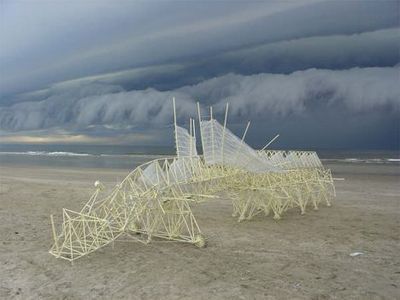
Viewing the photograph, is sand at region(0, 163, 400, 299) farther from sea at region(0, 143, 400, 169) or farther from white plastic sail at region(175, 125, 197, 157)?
sea at region(0, 143, 400, 169)

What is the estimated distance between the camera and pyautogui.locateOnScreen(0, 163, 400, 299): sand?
8312 millimetres

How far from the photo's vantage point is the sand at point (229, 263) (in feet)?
27.3

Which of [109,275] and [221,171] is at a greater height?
[221,171]

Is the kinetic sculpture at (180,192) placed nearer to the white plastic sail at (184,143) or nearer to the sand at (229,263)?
the white plastic sail at (184,143)

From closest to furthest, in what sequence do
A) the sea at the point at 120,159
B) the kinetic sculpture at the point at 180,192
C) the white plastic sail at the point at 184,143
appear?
the kinetic sculpture at the point at 180,192 < the white plastic sail at the point at 184,143 < the sea at the point at 120,159

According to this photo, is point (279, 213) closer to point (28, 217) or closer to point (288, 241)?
point (288, 241)

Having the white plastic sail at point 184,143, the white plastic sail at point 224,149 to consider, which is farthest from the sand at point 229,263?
the white plastic sail at point 184,143

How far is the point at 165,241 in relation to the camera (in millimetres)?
11711

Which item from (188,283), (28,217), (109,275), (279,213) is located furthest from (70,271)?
(279,213)

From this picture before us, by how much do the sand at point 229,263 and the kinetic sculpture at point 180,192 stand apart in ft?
1.39

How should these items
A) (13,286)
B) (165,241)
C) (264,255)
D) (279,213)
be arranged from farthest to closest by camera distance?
(279,213) → (165,241) → (264,255) → (13,286)

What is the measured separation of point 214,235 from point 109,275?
4046 millimetres

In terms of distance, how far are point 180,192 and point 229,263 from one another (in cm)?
240

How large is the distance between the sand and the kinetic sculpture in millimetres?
424
